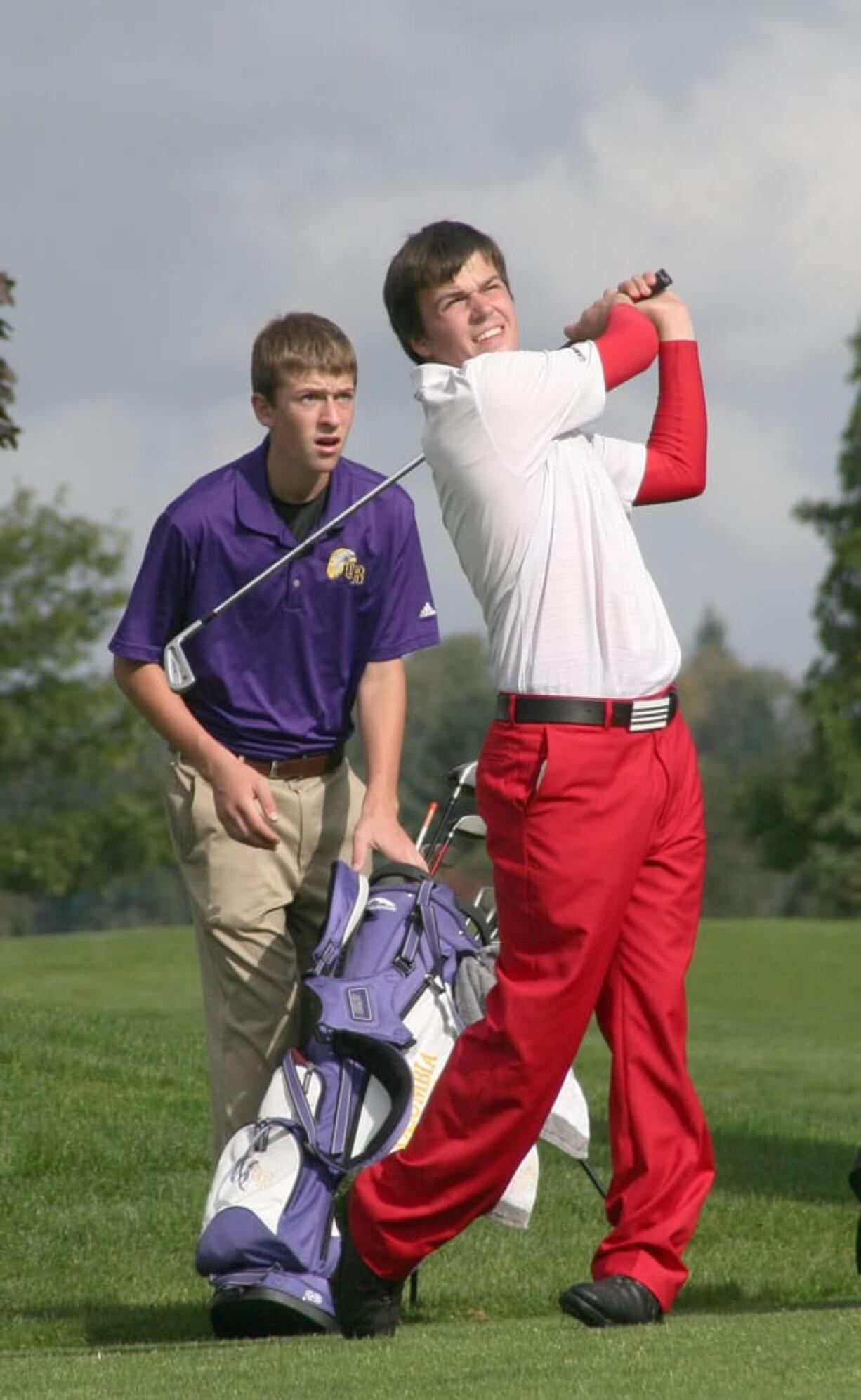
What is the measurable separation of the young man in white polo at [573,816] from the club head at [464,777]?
118 centimetres

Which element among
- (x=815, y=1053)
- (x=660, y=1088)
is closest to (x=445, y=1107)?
(x=660, y=1088)

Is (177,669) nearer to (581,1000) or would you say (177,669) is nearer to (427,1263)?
(581,1000)

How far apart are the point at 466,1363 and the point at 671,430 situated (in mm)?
1978

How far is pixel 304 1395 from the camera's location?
3.91 m

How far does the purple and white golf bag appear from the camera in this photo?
523 centimetres

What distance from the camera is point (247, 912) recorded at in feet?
19.4

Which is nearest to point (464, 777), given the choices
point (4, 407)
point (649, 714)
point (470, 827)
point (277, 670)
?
point (470, 827)

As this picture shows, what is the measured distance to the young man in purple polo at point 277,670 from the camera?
5.81 m

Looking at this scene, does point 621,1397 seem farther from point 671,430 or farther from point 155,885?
point 155,885

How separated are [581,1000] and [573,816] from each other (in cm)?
38

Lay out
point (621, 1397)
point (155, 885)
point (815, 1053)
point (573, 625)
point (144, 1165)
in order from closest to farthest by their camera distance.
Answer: point (621, 1397)
point (573, 625)
point (144, 1165)
point (815, 1053)
point (155, 885)

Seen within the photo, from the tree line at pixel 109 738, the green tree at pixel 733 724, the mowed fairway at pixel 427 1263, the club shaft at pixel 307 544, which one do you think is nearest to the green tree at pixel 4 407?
the mowed fairway at pixel 427 1263

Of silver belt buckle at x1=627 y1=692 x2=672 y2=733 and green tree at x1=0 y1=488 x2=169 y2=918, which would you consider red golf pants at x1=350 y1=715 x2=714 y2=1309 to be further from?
green tree at x1=0 y1=488 x2=169 y2=918

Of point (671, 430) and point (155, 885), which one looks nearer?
point (671, 430)
